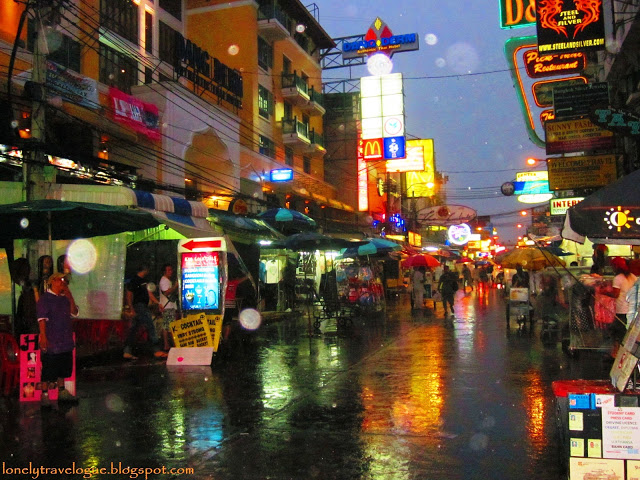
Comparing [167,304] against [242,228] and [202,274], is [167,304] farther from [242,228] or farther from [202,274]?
[242,228]

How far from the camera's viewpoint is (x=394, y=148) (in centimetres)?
3425

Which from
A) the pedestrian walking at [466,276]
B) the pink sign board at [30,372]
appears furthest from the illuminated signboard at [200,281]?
the pedestrian walking at [466,276]

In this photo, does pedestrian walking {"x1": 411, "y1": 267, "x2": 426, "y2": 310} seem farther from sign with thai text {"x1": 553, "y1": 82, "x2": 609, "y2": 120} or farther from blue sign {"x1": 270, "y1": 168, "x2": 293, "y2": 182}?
sign with thai text {"x1": 553, "y1": 82, "x2": 609, "y2": 120}

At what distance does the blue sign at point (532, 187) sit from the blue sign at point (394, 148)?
9.17m

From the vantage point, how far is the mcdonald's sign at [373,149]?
34.7 m

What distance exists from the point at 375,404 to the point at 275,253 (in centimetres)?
1697

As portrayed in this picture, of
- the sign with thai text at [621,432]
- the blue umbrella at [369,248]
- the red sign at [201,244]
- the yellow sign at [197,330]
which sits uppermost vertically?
the blue umbrella at [369,248]

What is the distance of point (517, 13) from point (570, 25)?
3128mm

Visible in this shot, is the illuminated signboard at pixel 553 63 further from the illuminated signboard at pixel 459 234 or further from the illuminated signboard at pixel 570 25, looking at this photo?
the illuminated signboard at pixel 459 234

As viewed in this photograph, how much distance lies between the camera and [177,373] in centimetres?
1050

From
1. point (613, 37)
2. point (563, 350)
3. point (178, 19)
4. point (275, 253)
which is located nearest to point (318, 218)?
point (275, 253)

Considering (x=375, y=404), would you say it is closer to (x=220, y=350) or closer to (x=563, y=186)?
(x=220, y=350)

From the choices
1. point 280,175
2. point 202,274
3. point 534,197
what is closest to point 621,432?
point 202,274

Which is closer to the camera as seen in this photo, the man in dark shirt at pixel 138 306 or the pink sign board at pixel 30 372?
the pink sign board at pixel 30 372
